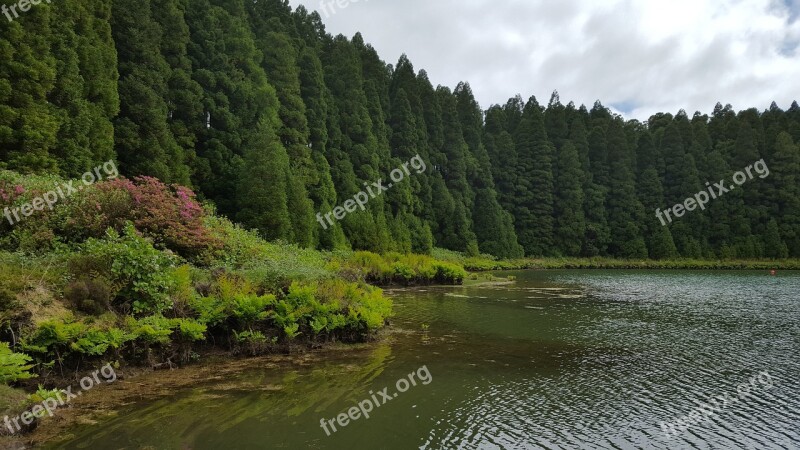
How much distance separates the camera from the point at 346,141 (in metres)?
38.5

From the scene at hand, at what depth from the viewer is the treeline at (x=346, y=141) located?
18.5 metres

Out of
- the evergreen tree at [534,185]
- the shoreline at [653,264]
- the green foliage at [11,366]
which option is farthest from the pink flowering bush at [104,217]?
the evergreen tree at [534,185]

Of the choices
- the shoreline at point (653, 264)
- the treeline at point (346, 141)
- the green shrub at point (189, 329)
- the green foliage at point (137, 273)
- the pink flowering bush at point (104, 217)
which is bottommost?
the shoreline at point (653, 264)

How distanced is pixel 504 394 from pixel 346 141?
3252 cm

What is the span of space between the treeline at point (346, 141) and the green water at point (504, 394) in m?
13.1

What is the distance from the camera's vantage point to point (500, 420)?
675 centimetres

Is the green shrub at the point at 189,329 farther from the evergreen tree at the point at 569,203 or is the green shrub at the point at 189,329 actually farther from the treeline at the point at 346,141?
the evergreen tree at the point at 569,203

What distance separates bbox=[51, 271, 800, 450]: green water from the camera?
6.05 meters

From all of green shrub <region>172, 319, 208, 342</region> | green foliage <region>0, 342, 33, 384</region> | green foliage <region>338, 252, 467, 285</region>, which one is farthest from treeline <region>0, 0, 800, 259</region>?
green foliage <region>0, 342, 33, 384</region>

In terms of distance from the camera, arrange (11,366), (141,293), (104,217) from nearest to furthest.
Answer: (11,366) < (141,293) < (104,217)

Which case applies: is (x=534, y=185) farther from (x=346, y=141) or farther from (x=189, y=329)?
(x=189, y=329)

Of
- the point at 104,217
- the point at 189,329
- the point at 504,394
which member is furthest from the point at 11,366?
the point at 504,394

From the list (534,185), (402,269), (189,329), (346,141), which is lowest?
(189,329)

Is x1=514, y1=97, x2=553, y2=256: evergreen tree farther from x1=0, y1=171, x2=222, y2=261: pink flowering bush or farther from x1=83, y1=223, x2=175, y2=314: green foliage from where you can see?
x1=83, y1=223, x2=175, y2=314: green foliage
